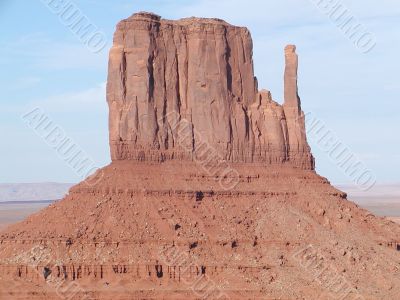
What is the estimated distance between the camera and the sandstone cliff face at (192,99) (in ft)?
318

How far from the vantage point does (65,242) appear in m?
88.4

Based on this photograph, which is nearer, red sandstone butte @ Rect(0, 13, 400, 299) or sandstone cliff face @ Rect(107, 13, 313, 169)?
red sandstone butte @ Rect(0, 13, 400, 299)

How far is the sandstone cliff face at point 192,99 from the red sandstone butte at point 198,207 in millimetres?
94

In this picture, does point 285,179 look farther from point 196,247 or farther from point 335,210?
point 196,247

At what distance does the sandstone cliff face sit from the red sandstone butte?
94 millimetres

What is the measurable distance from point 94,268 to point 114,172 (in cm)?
903

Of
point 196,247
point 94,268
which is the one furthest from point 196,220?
point 94,268

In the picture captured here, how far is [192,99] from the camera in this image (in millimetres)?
99000

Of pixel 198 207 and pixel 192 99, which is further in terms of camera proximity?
pixel 192 99

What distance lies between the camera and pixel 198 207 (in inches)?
3686

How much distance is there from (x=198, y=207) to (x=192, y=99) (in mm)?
9160

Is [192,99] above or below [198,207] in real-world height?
above

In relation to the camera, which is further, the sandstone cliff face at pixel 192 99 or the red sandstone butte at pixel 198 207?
the sandstone cliff face at pixel 192 99

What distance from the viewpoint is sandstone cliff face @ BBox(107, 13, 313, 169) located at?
9688 centimetres
